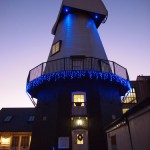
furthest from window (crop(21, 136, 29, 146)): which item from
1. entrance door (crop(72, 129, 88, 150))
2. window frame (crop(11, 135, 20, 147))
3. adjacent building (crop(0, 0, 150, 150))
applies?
entrance door (crop(72, 129, 88, 150))

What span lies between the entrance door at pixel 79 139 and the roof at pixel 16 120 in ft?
35.5

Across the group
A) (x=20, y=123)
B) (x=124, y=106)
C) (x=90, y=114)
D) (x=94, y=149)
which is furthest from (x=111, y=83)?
(x=20, y=123)

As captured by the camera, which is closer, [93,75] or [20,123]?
[93,75]

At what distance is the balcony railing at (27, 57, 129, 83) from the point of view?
14.6 m

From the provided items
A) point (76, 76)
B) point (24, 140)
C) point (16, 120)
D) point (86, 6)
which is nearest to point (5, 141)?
point (24, 140)

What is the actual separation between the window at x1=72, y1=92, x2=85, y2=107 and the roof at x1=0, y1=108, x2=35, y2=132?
10.7 metres

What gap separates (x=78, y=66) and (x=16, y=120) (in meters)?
14.3

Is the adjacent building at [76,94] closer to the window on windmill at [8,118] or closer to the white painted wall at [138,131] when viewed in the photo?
the white painted wall at [138,131]

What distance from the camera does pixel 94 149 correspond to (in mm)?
12602

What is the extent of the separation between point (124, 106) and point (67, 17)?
1434 centimetres

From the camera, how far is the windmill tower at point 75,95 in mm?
12984

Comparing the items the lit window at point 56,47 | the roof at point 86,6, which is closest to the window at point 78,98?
the lit window at point 56,47

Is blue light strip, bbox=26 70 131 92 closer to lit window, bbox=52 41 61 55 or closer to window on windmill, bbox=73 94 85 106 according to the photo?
window on windmill, bbox=73 94 85 106

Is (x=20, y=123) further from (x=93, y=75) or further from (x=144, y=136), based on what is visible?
(x=144, y=136)
